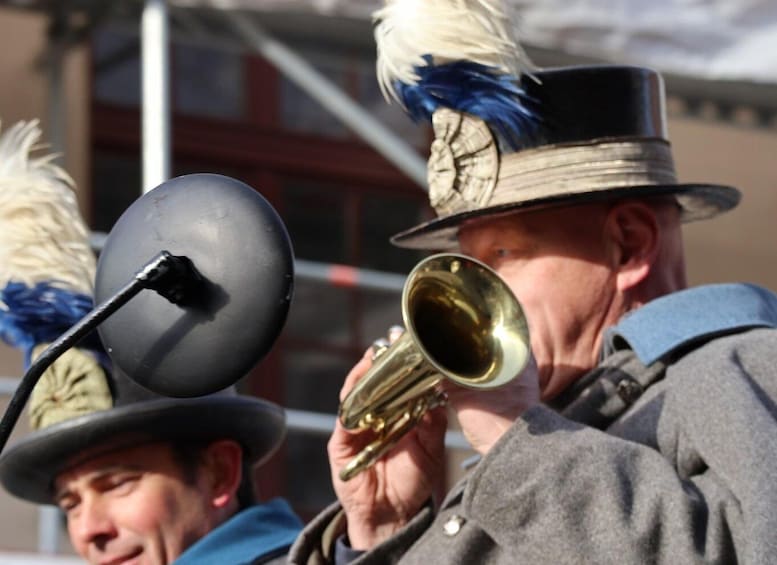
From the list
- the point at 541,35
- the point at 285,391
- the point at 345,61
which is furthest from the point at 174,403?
the point at 285,391

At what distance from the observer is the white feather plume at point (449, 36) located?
13.0 ft

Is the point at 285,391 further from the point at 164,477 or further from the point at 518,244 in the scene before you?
the point at 518,244

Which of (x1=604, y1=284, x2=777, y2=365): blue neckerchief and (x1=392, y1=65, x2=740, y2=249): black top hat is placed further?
(x1=392, y1=65, x2=740, y2=249): black top hat

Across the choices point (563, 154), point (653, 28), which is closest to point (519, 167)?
point (563, 154)

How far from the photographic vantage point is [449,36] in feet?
13.0

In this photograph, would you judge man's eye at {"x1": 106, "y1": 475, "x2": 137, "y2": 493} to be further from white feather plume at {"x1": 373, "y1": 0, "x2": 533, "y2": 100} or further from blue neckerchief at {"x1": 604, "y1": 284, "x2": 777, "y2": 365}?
blue neckerchief at {"x1": 604, "y1": 284, "x2": 777, "y2": 365}

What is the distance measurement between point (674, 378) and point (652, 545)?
390 millimetres

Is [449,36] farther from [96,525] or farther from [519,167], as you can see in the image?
[96,525]

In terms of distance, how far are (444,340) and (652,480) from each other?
452 mm

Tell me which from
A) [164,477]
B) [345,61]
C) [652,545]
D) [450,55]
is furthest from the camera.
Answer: [345,61]

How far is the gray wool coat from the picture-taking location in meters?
3.40

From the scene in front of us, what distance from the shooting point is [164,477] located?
4.66 m

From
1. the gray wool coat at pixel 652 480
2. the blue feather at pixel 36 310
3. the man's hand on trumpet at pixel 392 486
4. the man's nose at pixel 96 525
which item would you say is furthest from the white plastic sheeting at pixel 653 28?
the gray wool coat at pixel 652 480

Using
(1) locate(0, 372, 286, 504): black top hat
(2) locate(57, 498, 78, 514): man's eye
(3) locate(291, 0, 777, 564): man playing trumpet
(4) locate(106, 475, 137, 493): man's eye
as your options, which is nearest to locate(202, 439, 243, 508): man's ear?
(1) locate(0, 372, 286, 504): black top hat
